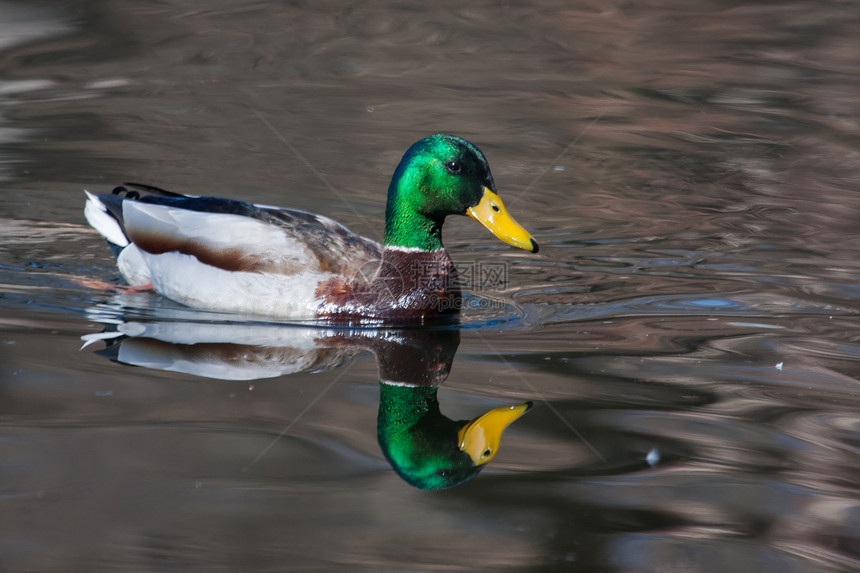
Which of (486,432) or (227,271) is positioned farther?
(227,271)

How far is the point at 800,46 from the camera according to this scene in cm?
1441

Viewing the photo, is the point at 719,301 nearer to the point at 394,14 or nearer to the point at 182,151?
the point at 182,151

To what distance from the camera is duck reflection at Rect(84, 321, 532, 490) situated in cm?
460

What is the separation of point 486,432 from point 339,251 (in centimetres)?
207

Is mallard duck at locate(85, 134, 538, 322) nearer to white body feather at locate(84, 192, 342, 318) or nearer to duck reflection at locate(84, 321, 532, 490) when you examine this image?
white body feather at locate(84, 192, 342, 318)

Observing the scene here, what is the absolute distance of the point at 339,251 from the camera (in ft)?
21.3

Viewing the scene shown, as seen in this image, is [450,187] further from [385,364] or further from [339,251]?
[385,364]

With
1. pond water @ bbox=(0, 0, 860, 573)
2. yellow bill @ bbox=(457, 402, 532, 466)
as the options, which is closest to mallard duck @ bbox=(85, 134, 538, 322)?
pond water @ bbox=(0, 0, 860, 573)

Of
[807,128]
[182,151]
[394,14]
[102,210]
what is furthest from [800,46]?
[102,210]

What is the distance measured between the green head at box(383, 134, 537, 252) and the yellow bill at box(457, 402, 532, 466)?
1.39 m

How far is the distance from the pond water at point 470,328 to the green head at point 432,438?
A: 0.08 m

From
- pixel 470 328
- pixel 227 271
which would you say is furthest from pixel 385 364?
pixel 227 271

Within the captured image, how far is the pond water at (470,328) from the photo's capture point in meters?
4.01

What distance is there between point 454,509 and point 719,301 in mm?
3288
